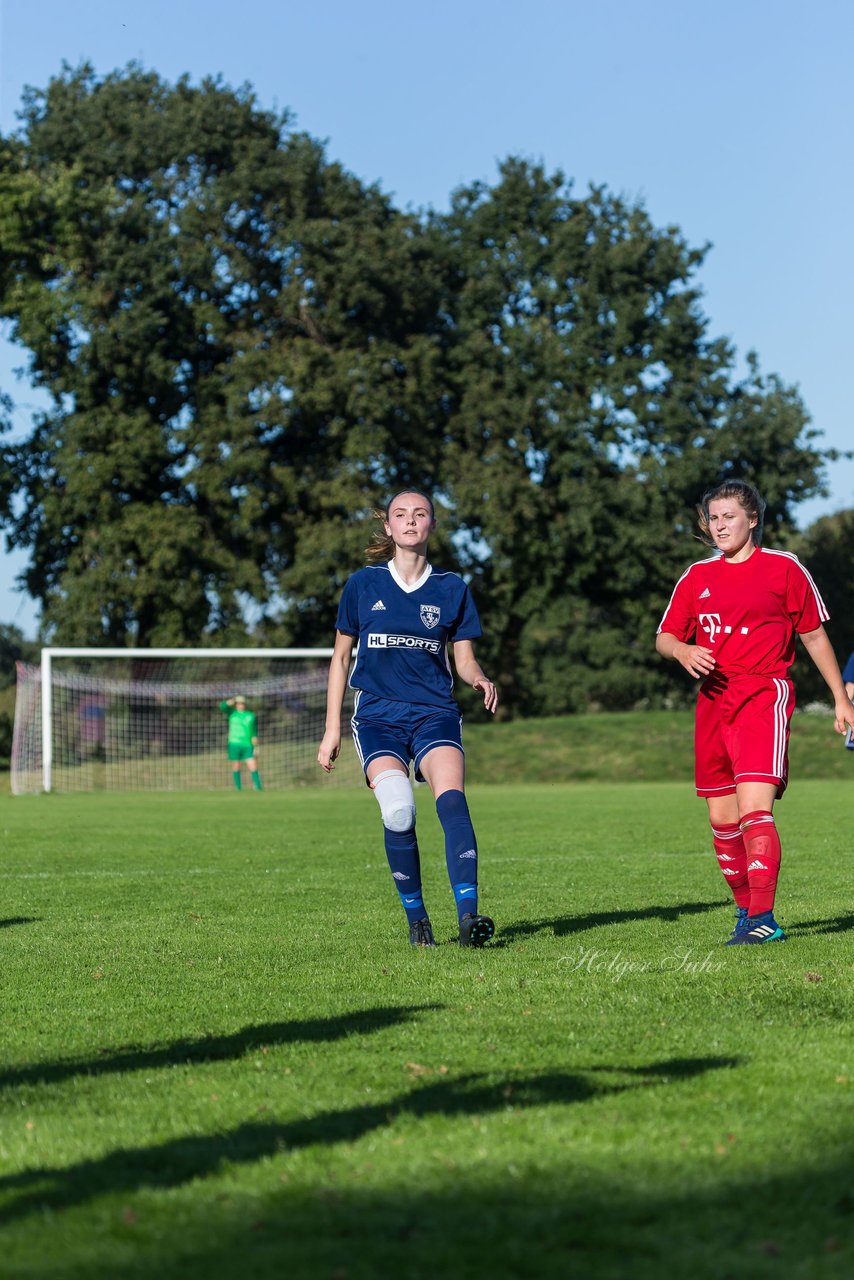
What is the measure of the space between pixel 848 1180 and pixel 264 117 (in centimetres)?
4526

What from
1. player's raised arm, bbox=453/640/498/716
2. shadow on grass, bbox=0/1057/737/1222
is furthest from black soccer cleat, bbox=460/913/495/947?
shadow on grass, bbox=0/1057/737/1222

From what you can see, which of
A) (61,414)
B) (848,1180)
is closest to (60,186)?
(61,414)

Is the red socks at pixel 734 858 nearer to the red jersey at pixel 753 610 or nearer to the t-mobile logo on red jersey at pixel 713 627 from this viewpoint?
the red jersey at pixel 753 610

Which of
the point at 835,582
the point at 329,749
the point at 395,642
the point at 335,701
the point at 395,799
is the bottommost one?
the point at 395,799

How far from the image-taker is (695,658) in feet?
22.4

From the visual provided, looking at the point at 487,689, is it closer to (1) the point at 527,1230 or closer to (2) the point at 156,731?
(1) the point at 527,1230

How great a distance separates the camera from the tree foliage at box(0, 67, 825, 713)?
135 ft

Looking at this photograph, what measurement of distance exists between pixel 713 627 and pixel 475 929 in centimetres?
175

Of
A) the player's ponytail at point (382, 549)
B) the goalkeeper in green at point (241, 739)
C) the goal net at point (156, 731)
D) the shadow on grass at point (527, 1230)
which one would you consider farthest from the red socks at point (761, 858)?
the goalkeeper in green at point (241, 739)

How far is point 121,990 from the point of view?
5898 mm

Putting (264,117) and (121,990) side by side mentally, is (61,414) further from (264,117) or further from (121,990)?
(121,990)

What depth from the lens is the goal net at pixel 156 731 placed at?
1232 inches

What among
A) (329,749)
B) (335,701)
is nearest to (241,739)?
(335,701)

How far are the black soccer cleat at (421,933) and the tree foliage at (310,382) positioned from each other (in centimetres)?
3324
